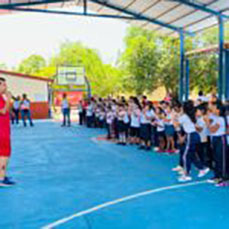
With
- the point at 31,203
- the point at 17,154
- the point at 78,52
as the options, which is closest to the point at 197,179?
the point at 31,203

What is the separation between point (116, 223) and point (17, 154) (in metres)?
5.54

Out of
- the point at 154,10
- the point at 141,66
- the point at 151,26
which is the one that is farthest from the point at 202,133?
the point at 141,66

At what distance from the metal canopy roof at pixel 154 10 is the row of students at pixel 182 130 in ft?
13.5

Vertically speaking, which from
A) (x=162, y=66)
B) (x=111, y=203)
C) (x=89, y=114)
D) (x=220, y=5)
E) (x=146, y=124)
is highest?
(x=162, y=66)

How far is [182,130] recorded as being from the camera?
746 centimetres

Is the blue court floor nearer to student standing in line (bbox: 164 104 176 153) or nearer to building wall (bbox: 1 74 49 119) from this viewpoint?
student standing in line (bbox: 164 104 176 153)

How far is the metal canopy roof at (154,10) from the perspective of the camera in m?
12.5

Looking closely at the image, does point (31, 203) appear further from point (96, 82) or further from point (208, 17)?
point (96, 82)

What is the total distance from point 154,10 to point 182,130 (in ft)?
26.1

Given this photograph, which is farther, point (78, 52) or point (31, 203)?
point (78, 52)

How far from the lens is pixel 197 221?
4.18 meters

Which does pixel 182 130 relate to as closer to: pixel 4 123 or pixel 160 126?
pixel 160 126

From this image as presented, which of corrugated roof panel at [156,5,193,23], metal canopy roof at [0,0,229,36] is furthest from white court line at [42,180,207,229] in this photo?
corrugated roof panel at [156,5,193,23]

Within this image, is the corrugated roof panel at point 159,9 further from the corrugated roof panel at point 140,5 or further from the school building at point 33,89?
the school building at point 33,89
